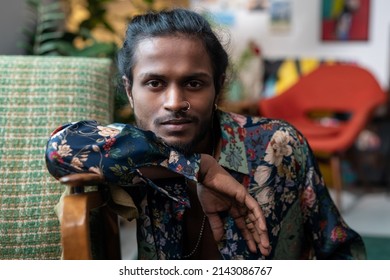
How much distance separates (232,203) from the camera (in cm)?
110

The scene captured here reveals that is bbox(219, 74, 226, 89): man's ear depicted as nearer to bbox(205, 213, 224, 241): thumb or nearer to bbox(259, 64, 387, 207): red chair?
bbox(205, 213, 224, 241): thumb

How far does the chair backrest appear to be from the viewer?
3932mm

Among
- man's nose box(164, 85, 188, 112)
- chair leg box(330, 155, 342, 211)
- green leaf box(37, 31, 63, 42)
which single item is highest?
green leaf box(37, 31, 63, 42)

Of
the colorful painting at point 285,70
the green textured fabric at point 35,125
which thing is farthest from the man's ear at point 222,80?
the colorful painting at point 285,70

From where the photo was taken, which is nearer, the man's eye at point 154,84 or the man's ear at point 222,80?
the man's eye at point 154,84

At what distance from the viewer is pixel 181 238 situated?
3.96 ft

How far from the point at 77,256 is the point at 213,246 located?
0.43 meters

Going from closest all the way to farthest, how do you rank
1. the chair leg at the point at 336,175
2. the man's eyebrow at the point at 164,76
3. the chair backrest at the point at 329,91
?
the man's eyebrow at the point at 164,76 → the chair leg at the point at 336,175 → the chair backrest at the point at 329,91

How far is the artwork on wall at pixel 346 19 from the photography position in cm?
461

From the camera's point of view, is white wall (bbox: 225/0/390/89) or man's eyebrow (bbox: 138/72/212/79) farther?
white wall (bbox: 225/0/390/89)

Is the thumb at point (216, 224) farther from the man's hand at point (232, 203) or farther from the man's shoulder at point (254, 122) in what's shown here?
the man's shoulder at point (254, 122)

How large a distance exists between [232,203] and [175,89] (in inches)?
10.7

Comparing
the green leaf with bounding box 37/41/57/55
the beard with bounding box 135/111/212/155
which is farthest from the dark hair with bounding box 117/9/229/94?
the green leaf with bounding box 37/41/57/55

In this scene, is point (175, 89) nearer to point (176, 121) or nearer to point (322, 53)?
point (176, 121)
